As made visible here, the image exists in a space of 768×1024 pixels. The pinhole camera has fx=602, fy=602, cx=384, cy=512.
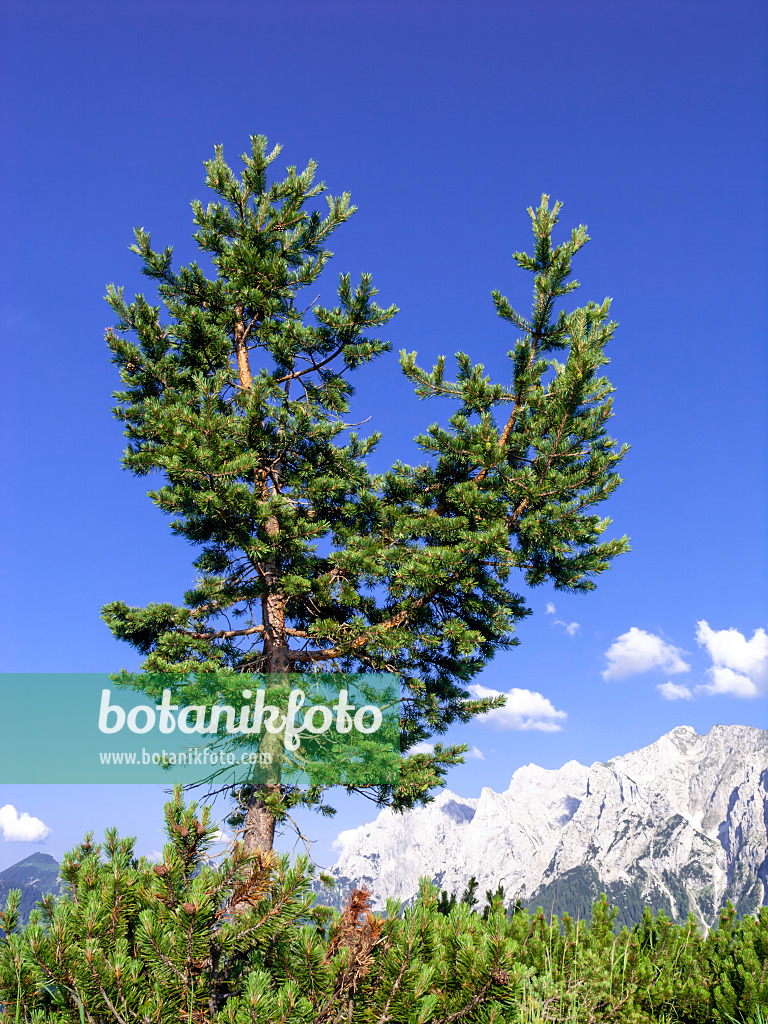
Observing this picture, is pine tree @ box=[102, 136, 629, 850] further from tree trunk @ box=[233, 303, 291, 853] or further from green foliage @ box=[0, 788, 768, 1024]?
green foliage @ box=[0, 788, 768, 1024]

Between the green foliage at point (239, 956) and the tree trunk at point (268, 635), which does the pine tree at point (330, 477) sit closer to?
the tree trunk at point (268, 635)

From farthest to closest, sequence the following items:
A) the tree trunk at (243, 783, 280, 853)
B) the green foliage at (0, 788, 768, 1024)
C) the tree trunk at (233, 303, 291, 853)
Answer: the tree trunk at (233, 303, 291, 853), the tree trunk at (243, 783, 280, 853), the green foliage at (0, 788, 768, 1024)

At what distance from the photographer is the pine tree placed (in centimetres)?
1020

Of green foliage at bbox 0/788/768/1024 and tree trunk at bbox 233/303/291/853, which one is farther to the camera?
tree trunk at bbox 233/303/291/853

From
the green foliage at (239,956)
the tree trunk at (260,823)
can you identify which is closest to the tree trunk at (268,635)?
the tree trunk at (260,823)

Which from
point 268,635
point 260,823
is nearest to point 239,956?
point 260,823

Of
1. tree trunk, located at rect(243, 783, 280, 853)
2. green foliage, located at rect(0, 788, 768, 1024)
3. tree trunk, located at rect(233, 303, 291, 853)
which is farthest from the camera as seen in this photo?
tree trunk, located at rect(233, 303, 291, 853)

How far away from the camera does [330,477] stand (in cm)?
1214

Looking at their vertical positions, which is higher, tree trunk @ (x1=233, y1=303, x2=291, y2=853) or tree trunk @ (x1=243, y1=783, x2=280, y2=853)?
tree trunk @ (x1=233, y1=303, x2=291, y2=853)

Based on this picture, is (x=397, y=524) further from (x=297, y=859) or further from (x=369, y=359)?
(x=297, y=859)

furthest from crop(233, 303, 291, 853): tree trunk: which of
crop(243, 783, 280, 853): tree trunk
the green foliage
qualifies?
the green foliage

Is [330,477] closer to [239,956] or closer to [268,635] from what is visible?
[268,635]

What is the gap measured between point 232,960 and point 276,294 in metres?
12.1

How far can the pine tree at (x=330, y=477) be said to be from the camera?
33.5 feet
